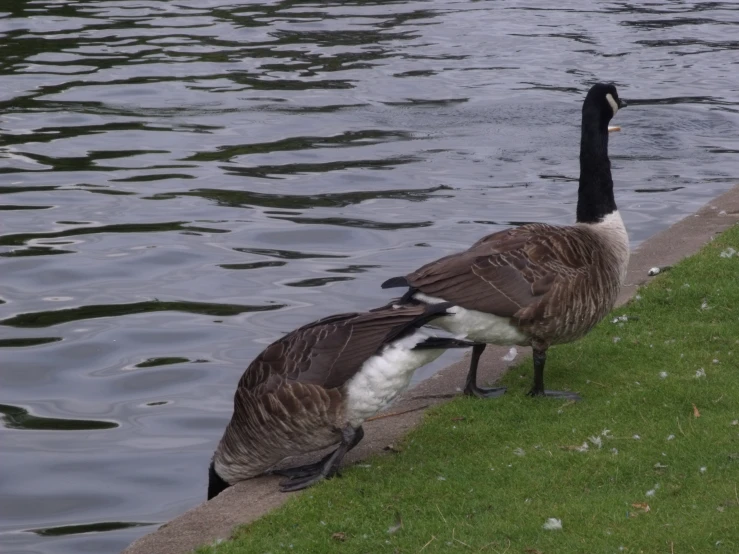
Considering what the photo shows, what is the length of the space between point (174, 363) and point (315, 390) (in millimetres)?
3648

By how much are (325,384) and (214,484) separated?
1.47m

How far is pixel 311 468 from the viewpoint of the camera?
7078 millimetres

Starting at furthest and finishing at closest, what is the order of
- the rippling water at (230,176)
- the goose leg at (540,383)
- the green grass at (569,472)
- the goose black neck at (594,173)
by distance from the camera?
the rippling water at (230,176) < the goose black neck at (594,173) < the goose leg at (540,383) < the green grass at (569,472)

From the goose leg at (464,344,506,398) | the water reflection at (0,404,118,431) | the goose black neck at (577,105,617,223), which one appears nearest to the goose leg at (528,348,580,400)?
the goose leg at (464,344,506,398)

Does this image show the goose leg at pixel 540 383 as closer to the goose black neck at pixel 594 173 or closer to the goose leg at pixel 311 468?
the goose black neck at pixel 594 173

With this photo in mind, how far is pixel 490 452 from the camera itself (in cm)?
703

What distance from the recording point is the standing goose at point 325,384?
657cm

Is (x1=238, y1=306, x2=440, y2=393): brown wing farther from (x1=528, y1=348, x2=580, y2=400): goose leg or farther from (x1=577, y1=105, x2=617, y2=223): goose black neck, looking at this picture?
(x1=577, y1=105, x2=617, y2=223): goose black neck

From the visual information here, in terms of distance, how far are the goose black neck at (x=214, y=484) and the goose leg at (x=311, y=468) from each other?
441mm

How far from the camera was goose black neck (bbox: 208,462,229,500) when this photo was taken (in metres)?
7.57

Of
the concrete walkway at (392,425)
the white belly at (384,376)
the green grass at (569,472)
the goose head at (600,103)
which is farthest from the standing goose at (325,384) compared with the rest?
the goose head at (600,103)

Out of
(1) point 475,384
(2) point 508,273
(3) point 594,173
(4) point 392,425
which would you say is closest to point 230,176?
(3) point 594,173

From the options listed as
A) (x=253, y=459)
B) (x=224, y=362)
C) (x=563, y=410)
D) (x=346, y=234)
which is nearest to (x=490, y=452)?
(x=563, y=410)

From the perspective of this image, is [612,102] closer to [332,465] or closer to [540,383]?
[540,383]
